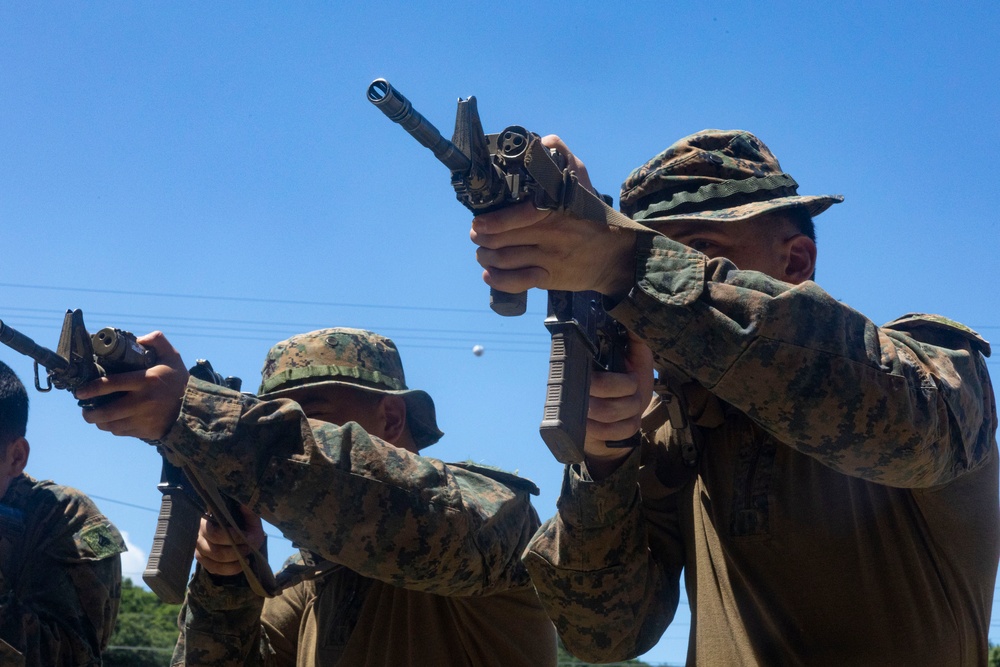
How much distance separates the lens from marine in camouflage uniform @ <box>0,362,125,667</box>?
21.6 feet

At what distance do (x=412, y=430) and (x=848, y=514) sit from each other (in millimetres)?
3235

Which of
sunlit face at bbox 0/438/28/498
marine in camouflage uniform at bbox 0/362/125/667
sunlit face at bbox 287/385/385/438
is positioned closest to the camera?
sunlit face at bbox 287/385/385/438

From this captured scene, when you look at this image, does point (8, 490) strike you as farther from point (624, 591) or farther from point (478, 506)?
point (624, 591)

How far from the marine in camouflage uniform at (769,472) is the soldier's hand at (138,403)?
1498 millimetres

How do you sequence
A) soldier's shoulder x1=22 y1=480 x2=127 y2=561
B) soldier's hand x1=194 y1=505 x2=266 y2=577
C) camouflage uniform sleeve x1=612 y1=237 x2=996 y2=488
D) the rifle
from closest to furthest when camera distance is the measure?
camouflage uniform sleeve x1=612 y1=237 x2=996 y2=488
the rifle
soldier's hand x1=194 y1=505 x2=266 y2=577
soldier's shoulder x1=22 y1=480 x2=127 y2=561

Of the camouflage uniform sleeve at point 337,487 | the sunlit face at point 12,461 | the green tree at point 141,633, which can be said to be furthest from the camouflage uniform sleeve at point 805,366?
the green tree at point 141,633

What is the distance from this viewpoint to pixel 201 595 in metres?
5.71

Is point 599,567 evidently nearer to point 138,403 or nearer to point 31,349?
point 138,403

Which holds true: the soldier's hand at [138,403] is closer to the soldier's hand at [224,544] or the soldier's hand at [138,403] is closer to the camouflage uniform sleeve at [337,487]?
the camouflage uniform sleeve at [337,487]

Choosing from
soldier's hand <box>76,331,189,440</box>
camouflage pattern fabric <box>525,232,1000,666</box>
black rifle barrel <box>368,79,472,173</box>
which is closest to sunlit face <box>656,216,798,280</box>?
camouflage pattern fabric <box>525,232,1000,666</box>

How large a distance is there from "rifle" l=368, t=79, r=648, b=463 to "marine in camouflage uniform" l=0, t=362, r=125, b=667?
4.07m

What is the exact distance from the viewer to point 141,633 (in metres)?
27.2

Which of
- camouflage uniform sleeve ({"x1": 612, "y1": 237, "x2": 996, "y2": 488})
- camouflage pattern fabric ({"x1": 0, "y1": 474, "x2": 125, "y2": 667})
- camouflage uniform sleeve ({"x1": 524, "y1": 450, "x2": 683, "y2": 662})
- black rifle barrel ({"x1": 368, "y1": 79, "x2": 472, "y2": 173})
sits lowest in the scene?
camouflage pattern fabric ({"x1": 0, "y1": 474, "x2": 125, "y2": 667})

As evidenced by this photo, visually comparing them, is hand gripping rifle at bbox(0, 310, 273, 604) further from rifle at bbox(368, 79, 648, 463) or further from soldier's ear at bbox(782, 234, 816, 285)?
soldier's ear at bbox(782, 234, 816, 285)
